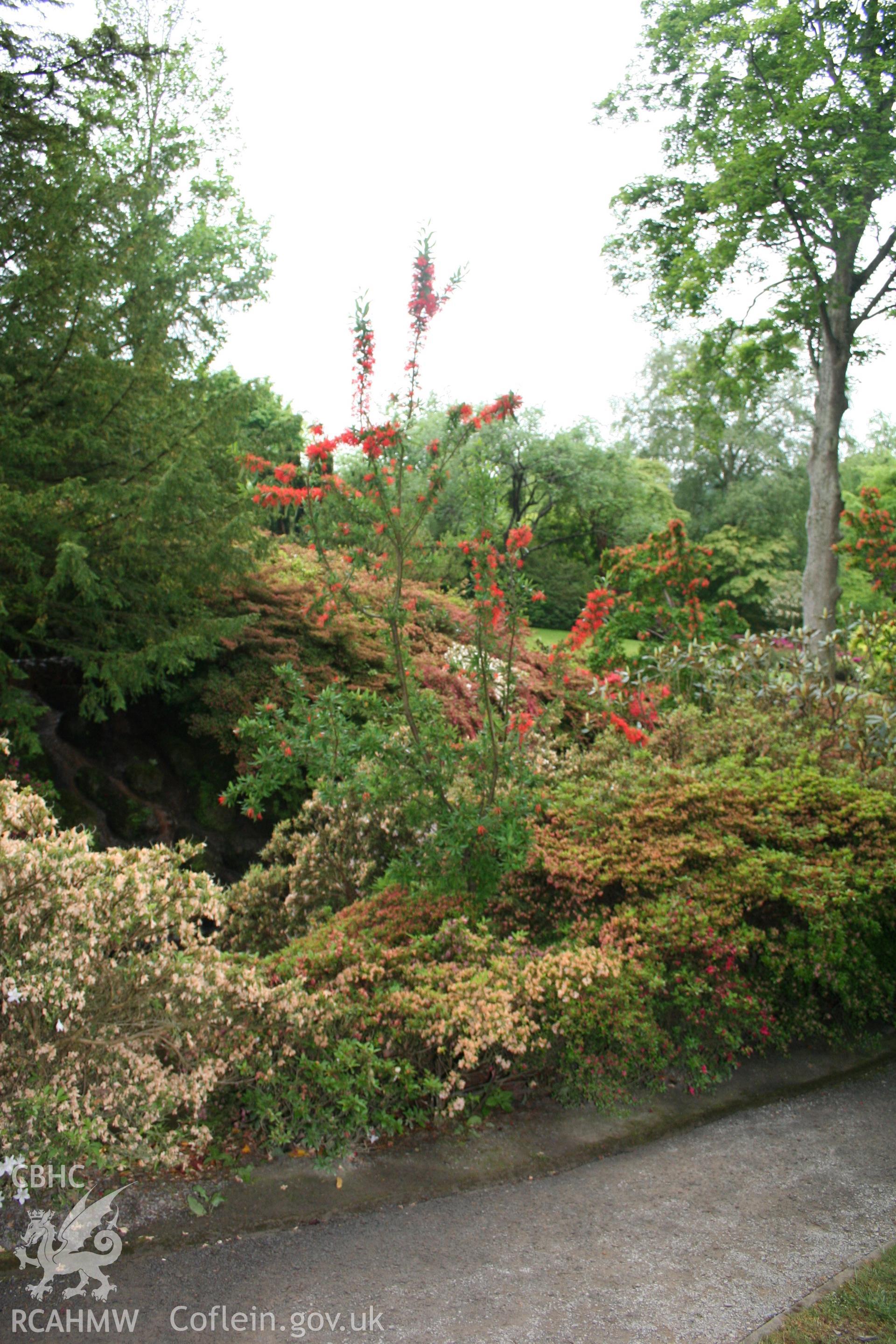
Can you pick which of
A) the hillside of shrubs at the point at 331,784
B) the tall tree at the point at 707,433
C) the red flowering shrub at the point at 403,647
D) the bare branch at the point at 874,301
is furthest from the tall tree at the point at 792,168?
the tall tree at the point at 707,433

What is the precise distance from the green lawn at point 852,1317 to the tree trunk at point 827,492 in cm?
1018

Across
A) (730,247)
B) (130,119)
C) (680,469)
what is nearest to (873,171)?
(730,247)

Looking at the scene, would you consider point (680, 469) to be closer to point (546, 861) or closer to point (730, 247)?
point (730, 247)

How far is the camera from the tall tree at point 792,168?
11.0 meters

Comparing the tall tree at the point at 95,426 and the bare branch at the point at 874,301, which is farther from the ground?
the bare branch at the point at 874,301

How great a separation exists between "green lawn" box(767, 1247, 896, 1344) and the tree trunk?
1018cm

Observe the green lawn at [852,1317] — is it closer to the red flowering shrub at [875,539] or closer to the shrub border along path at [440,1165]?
the shrub border along path at [440,1165]

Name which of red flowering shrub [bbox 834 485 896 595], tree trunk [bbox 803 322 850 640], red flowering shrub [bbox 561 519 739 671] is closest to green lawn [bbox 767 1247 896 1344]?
red flowering shrub [bbox 561 519 739 671]

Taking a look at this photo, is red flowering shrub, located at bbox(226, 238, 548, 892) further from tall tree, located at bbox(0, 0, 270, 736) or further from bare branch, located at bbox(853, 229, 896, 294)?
bare branch, located at bbox(853, 229, 896, 294)

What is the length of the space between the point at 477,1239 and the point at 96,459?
5.87 metres

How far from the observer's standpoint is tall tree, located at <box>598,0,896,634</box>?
10984mm

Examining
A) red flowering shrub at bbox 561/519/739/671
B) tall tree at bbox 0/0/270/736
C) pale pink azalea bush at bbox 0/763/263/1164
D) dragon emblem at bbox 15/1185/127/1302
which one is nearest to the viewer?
dragon emblem at bbox 15/1185/127/1302

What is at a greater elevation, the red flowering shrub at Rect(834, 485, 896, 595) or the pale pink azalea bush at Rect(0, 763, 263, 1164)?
the red flowering shrub at Rect(834, 485, 896, 595)

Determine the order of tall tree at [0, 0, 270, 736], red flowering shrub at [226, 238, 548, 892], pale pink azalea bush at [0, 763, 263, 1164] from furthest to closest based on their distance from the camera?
tall tree at [0, 0, 270, 736]
red flowering shrub at [226, 238, 548, 892]
pale pink azalea bush at [0, 763, 263, 1164]
